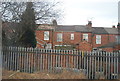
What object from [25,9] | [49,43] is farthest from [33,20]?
[49,43]

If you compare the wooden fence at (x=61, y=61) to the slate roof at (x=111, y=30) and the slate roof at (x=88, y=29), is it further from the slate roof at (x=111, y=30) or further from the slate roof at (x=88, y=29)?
the slate roof at (x=111, y=30)

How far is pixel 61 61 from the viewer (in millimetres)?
6855

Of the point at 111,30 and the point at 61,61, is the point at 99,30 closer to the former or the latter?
the point at 111,30

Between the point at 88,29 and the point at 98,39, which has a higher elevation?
the point at 88,29

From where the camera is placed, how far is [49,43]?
21.5 meters

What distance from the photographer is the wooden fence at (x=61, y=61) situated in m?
6.29

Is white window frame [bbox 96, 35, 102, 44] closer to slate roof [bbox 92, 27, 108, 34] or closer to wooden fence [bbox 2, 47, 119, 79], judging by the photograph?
slate roof [bbox 92, 27, 108, 34]

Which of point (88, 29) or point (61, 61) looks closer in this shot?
point (61, 61)

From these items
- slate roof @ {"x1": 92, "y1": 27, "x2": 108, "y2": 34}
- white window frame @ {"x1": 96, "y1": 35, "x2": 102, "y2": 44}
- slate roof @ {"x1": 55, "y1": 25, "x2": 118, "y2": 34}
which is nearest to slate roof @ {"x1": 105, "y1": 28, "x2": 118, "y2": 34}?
slate roof @ {"x1": 55, "y1": 25, "x2": 118, "y2": 34}

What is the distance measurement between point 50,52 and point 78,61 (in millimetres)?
1566

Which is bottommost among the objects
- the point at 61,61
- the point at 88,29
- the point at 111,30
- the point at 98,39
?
the point at 61,61

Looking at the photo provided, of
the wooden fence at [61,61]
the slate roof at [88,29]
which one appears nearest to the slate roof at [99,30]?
the slate roof at [88,29]

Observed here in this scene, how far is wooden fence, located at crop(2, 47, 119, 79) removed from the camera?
629cm

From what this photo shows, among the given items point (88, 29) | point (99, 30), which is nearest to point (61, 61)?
point (88, 29)
